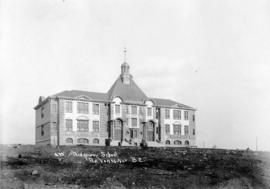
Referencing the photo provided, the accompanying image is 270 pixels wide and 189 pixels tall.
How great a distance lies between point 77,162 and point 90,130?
2156cm

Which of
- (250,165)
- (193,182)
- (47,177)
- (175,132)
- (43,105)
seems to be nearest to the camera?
(47,177)

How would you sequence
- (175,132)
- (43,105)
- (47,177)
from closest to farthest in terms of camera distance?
(47,177), (43,105), (175,132)

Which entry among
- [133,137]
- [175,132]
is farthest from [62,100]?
[175,132]

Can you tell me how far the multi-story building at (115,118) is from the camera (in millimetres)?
35969

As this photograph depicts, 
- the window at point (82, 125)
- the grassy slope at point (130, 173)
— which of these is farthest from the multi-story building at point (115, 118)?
the grassy slope at point (130, 173)

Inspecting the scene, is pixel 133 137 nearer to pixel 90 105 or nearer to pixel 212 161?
pixel 90 105

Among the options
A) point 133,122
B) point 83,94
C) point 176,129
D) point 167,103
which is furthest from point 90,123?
point 176,129

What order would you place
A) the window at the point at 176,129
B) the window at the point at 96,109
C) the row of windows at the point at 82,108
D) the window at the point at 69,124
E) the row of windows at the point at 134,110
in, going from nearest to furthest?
the window at the point at 69,124
the row of windows at the point at 82,108
the window at the point at 96,109
the row of windows at the point at 134,110
the window at the point at 176,129

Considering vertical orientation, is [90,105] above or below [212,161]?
above

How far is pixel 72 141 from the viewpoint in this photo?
36.0 metres

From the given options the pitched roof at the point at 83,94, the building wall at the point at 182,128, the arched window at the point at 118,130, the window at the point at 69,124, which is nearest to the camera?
the window at the point at 69,124

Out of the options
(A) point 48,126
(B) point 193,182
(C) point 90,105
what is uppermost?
(C) point 90,105

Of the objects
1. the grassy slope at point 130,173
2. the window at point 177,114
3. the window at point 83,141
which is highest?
the window at point 177,114

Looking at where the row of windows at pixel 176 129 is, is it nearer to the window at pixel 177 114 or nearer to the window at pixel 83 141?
the window at pixel 177 114
